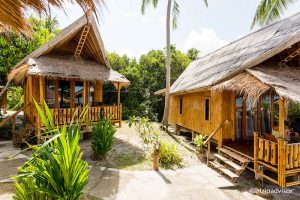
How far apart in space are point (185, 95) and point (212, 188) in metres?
8.35

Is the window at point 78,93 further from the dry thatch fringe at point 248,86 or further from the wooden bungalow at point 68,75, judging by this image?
the dry thatch fringe at point 248,86

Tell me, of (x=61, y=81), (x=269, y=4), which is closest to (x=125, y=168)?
(x=61, y=81)

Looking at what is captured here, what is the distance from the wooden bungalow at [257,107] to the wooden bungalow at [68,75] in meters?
4.88

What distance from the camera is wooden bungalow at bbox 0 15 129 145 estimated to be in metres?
10.8

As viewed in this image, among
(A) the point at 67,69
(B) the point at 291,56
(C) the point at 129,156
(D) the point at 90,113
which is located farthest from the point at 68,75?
(B) the point at 291,56

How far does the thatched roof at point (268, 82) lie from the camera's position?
21.6 ft

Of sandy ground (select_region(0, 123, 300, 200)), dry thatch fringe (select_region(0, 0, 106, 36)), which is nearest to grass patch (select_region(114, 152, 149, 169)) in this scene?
sandy ground (select_region(0, 123, 300, 200))

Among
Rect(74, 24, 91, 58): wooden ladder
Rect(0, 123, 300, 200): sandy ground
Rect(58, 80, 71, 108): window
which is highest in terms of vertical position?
Rect(74, 24, 91, 58): wooden ladder

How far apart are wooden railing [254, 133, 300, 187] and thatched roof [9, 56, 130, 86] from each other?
810 cm

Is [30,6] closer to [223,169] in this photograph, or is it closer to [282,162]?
[282,162]

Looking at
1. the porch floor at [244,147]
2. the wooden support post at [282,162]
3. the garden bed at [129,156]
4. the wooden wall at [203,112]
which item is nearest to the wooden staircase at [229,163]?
the porch floor at [244,147]

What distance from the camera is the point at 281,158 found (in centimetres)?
644

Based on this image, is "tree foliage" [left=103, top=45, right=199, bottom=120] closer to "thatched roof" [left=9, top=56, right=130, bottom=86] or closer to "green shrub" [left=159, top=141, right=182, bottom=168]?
"thatched roof" [left=9, top=56, right=130, bottom=86]

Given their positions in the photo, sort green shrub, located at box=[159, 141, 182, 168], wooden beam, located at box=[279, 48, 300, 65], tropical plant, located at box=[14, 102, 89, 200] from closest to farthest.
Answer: tropical plant, located at box=[14, 102, 89, 200] < green shrub, located at box=[159, 141, 182, 168] < wooden beam, located at box=[279, 48, 300, 65]
